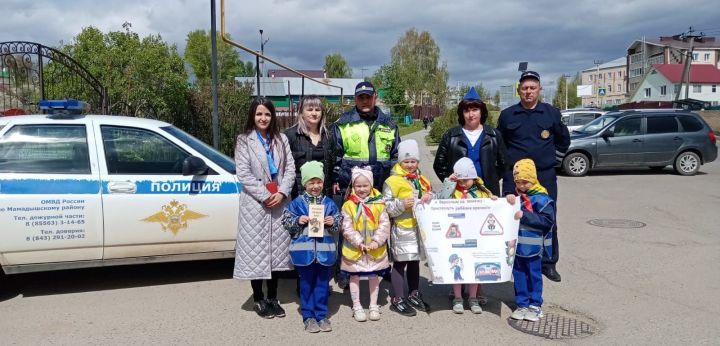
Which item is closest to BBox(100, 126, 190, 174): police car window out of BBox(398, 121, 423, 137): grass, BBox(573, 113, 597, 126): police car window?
BBox(573, 113, 597, 126): police car window

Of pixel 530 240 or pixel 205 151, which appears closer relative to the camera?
pixel 530 240

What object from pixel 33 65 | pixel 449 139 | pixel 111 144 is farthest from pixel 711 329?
pixel 33 65

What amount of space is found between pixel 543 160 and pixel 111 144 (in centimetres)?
416

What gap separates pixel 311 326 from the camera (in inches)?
161

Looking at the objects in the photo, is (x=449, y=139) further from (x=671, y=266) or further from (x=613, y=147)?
(x=613, y=147)

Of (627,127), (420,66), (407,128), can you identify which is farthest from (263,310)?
(420,66)

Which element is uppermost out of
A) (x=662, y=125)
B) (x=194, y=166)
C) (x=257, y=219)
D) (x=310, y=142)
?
(x=662, y=125)

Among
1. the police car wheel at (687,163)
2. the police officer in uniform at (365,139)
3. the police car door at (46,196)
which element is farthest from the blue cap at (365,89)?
the police car wheel at (687,163)

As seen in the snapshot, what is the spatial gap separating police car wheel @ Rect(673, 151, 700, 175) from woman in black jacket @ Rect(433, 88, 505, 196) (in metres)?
11.5

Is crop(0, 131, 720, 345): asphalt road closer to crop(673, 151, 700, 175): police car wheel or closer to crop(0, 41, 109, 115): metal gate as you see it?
crop(0, 41, 109, 115): metal gate

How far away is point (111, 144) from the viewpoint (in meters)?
4.97

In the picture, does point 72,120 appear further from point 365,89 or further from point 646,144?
point 646,144

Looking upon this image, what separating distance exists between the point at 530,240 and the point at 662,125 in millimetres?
11709

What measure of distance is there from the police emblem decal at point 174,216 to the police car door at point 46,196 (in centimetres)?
50
